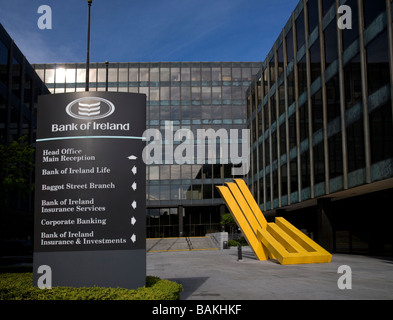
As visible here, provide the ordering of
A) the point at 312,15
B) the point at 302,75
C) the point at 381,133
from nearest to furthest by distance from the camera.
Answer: the point at 381,133, the point at 312,15, the point at 302,75

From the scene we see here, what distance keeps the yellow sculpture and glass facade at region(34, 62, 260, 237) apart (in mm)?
36123

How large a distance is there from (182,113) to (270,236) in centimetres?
4394

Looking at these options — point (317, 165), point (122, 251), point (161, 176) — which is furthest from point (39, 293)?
point (161, 176)

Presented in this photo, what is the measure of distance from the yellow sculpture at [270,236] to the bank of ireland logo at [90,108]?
48.5ft

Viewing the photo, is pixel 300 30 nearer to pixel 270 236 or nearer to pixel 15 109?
pixel 270 236

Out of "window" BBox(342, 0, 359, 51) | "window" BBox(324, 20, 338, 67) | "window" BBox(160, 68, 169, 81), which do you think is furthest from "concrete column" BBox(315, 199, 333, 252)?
"window" BBox(160, 68, 169, 81)

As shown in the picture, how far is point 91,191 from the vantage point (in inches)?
377

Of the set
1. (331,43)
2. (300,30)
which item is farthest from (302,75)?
(331,43)

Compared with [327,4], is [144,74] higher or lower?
higher

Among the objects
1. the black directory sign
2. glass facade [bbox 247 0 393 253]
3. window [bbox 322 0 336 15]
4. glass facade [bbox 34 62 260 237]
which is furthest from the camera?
glass facade [bbox 34 62 260 237]

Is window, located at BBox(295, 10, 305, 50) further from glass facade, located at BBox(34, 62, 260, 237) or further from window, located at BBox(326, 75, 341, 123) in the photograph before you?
glass facade, located at BBox(34, 62, 260, 237)

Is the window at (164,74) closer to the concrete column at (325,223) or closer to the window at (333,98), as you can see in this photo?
the window at (333,98)

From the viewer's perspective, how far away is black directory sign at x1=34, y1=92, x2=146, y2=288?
935 centimetres
